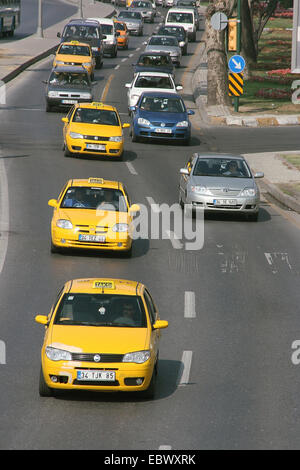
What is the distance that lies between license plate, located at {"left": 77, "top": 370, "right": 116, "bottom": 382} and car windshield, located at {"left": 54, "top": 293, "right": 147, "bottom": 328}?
33.5 inches

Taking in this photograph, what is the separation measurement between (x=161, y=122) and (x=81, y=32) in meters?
25.8

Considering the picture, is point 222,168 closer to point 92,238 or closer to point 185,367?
point 92,238

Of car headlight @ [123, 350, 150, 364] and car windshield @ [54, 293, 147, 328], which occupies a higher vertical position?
car windshield @ [54, 293, 147, 328]

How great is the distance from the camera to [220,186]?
24.0 meters

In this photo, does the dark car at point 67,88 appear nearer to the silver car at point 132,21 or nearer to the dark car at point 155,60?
the dark car at point 155,60

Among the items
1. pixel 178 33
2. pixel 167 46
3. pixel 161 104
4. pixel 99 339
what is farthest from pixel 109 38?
pixel 99 339

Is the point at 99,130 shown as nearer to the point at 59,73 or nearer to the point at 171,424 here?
the point at 59,73

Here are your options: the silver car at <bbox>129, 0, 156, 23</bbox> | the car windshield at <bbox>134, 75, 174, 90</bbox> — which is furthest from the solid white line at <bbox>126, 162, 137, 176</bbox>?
the silver car at <bbox>129, 0, 156, 23</bbox>

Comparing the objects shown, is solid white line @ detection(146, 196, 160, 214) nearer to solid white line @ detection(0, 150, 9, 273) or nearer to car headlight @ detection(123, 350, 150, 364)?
solid white line @ detection(0, 150, 9, 273)

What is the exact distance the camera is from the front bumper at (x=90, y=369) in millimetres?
11250

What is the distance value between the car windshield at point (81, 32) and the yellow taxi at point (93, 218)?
3859cm

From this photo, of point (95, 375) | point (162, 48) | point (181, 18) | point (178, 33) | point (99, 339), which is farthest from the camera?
point (181, 18)

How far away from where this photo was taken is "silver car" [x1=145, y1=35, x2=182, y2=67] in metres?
58.6

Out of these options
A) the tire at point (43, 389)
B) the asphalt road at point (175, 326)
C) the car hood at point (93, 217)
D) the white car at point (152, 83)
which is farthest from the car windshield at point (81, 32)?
the tire at point (43, 389)
